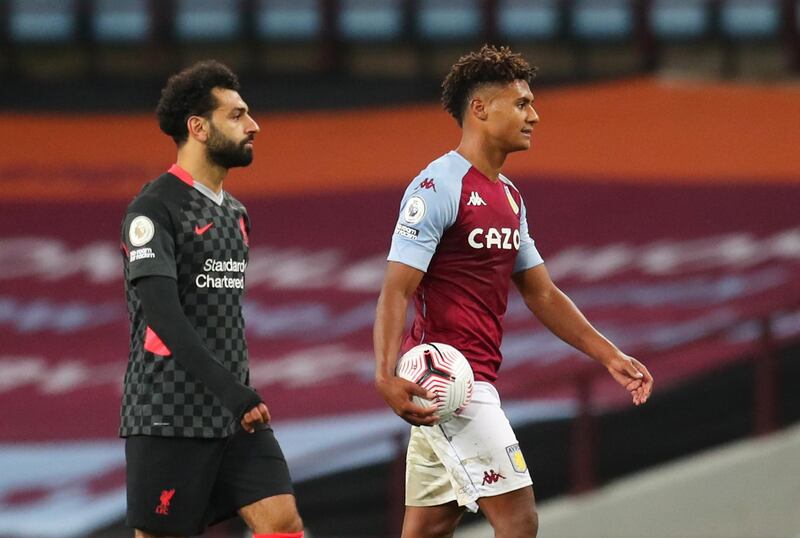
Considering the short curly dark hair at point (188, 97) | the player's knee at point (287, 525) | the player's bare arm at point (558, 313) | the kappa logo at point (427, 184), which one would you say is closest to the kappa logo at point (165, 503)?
the player's knee at point (287, 525)

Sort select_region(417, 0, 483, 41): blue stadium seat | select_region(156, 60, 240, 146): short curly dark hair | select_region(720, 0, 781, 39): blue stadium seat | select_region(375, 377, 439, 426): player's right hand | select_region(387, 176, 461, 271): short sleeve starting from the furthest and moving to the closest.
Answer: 1. select_region(417, 0, 483, 41): blue stadium seat
2. select_region(720, 0, 781, 39): blue stadium seat
3. select_region(156, 60, 240, 146): short curly dark hair
4. select_region(387, 176, 461, 271): short sleeve
5. select_region(375, 377, 439, 426): player's right hand

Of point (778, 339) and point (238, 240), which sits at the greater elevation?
point (238, 240)

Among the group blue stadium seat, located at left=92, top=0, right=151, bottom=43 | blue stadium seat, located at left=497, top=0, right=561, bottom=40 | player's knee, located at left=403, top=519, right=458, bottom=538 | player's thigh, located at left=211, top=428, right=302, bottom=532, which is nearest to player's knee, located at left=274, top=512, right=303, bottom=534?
player's thigh, located at left=211, top=428, right=302, bottom=532

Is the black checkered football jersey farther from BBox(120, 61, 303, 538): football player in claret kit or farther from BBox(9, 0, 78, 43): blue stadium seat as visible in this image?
BBox(9, 0, 78, 43): blue stadium seat

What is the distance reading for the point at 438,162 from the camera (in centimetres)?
473

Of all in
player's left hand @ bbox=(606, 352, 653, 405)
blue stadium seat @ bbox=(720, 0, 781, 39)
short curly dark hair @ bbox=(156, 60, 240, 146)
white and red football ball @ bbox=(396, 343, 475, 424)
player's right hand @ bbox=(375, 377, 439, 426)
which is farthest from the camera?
blue stadium seat @ bbox=(720, 0, 781, 39)

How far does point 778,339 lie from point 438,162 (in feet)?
16.5

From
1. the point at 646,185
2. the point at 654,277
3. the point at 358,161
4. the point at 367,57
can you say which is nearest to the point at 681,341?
the point at 654,277

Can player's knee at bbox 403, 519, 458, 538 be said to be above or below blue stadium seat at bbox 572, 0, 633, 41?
below

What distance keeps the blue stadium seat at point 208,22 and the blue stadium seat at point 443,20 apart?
1.98 metres

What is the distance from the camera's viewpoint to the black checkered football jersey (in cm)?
447

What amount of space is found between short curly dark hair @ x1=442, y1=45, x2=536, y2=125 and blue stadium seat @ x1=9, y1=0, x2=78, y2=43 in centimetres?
1140

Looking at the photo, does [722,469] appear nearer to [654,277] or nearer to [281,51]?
[654,277]

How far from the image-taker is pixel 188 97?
4.68 m
